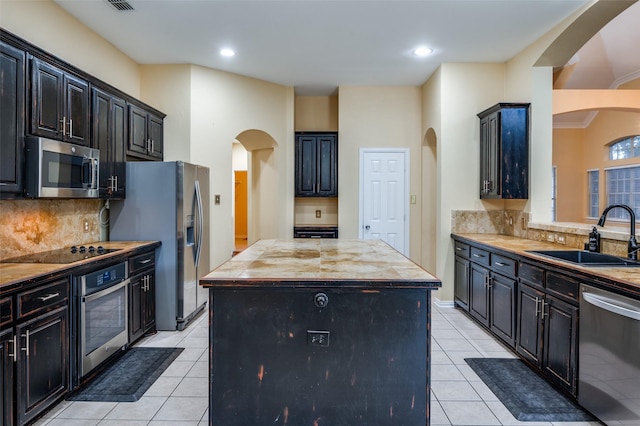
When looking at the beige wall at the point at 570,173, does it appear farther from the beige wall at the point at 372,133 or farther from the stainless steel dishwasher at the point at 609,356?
the stainless steel dishwasher at the point at 609,356

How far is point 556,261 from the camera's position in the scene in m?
2.58

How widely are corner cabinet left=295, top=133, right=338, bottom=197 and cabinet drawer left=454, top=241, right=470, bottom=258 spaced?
78.2 inches

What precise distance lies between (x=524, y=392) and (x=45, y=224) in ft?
12.6

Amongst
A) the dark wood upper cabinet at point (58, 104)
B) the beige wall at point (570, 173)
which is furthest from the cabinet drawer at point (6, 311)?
the beige wall at point (570, 173)

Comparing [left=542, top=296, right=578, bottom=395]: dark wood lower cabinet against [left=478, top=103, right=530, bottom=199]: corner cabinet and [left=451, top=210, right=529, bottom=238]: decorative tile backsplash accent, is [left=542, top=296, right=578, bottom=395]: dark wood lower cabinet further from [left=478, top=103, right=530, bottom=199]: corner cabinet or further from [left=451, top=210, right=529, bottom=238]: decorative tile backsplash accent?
[left=451, top=210, right=529, bottom=238]: decorative tile backsplash accent

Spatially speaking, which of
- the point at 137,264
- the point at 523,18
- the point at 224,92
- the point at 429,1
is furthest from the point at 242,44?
the point at 523,18

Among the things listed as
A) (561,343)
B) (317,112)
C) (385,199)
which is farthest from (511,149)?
(317,112)

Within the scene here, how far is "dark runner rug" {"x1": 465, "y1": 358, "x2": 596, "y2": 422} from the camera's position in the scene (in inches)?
89.9

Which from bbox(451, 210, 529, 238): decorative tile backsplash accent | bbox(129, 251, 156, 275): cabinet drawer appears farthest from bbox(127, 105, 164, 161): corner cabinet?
bbox(451, 210, 529, 238): decorative tile backsplash accent

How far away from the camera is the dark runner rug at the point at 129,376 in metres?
2.51

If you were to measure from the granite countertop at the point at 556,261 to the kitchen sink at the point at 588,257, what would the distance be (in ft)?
0.50

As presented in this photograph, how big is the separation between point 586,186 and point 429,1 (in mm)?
8660

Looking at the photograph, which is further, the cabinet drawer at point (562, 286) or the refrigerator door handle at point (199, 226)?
the refrigerator door handle at point (199, 226)

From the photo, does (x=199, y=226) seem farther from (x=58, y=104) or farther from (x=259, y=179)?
(x=259, y=179)
